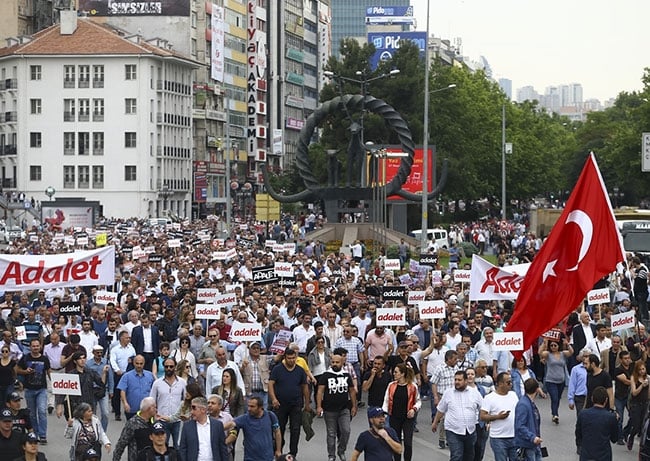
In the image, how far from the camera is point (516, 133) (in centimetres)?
11612

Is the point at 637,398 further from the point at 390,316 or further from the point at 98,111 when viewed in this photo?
the point at 98,111

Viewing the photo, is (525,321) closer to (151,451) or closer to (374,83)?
(151,451)

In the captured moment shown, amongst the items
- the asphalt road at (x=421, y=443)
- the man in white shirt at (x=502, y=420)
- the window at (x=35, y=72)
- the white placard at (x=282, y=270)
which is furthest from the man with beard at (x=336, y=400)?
the window at (x=35, y=72)

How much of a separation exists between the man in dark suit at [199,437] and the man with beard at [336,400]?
3484mm

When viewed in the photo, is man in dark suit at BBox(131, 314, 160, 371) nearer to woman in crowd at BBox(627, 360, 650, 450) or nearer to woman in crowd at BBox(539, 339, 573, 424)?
woman in crowd at BBox(539, 339, 573, 424)

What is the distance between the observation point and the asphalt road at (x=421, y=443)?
18125 millimetres

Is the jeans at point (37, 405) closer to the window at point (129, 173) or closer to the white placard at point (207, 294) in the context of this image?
the white placard at point (207, 294)

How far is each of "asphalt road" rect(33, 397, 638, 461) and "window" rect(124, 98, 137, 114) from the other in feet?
313

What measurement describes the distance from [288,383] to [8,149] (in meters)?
104

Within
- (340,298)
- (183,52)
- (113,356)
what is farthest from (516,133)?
(113,356)

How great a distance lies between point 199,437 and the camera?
532 inches

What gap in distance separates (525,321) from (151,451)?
394 centimetres

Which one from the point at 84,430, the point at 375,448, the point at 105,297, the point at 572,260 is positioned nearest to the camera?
the point at 375,448

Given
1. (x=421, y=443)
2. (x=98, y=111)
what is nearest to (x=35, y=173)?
(x=98, y=111)
